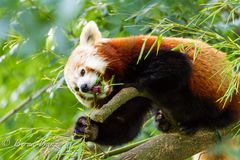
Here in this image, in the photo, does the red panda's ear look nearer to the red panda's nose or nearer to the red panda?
the red panda

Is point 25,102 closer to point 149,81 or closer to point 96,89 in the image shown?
point 96,89

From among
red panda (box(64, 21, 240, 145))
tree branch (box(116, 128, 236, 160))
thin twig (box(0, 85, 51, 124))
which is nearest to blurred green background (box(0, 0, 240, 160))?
thin twig (box(0, 85, 51, 124))

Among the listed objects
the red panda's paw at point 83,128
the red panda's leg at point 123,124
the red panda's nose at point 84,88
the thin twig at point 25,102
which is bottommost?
the thin twig at point 25,102

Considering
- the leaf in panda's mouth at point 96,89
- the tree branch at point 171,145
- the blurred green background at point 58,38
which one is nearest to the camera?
the blurred green background at point 58,38

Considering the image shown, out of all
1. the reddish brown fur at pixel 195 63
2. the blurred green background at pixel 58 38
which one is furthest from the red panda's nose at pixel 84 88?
the reddish brown fur at pixel 195 63

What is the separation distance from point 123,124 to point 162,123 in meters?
0.28

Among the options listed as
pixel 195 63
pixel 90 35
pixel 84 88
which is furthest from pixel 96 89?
pixel 195 63

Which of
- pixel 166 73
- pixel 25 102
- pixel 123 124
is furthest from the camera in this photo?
pixel 25 102

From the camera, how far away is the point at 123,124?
146 inches

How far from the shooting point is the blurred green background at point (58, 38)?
2666 mm

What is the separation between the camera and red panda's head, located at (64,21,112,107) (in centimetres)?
330

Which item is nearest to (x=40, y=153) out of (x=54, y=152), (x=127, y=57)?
(x=54, y=152)

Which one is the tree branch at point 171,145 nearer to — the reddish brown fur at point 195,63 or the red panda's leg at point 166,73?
the red panda's leg at point 166,73

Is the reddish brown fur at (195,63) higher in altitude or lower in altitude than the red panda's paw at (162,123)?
higher
